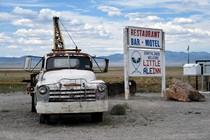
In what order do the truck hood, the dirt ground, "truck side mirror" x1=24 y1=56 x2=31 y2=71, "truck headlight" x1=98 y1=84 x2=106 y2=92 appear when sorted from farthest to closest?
"truck side mirror" x1=24 y1=56 x2=31 y2=71 → the truck hood → "truck headlight" x1=98 y1=84 x2=106 y2=92 → the dirt ground

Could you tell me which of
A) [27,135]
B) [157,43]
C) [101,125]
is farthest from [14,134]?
[157,43]

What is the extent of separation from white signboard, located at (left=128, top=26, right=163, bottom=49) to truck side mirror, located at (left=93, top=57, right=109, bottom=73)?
6531 mm

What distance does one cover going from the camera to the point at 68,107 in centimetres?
1305

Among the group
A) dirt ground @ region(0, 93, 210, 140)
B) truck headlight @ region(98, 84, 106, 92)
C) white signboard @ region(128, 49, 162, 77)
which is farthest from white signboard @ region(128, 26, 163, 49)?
truck headlight @ region(98, 84, 106, 92)

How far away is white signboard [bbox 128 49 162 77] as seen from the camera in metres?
22.1

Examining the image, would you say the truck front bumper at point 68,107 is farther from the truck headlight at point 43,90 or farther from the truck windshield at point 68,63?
the truck windshield at point 68,63

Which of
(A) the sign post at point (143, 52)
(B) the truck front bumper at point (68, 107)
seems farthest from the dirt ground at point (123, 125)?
(A) the sign post at point (143, 52)

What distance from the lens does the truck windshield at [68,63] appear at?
14805 millimetres

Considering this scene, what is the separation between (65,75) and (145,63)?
9295 millimetres

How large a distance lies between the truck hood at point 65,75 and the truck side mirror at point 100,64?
715 mm

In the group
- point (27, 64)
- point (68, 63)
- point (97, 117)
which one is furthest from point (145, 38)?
point (97, 117)

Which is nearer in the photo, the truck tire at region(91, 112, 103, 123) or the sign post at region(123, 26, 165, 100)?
the truck tire at region(91, 112, 103, 123)

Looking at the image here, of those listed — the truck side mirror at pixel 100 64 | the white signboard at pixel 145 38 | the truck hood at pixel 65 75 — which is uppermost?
the white signboard at pixel 145 38

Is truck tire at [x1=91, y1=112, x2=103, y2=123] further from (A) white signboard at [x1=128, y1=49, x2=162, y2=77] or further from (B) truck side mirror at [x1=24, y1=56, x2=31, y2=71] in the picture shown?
(A) white signboard at [x1=128, y1=49, x2=162, y2=77]
